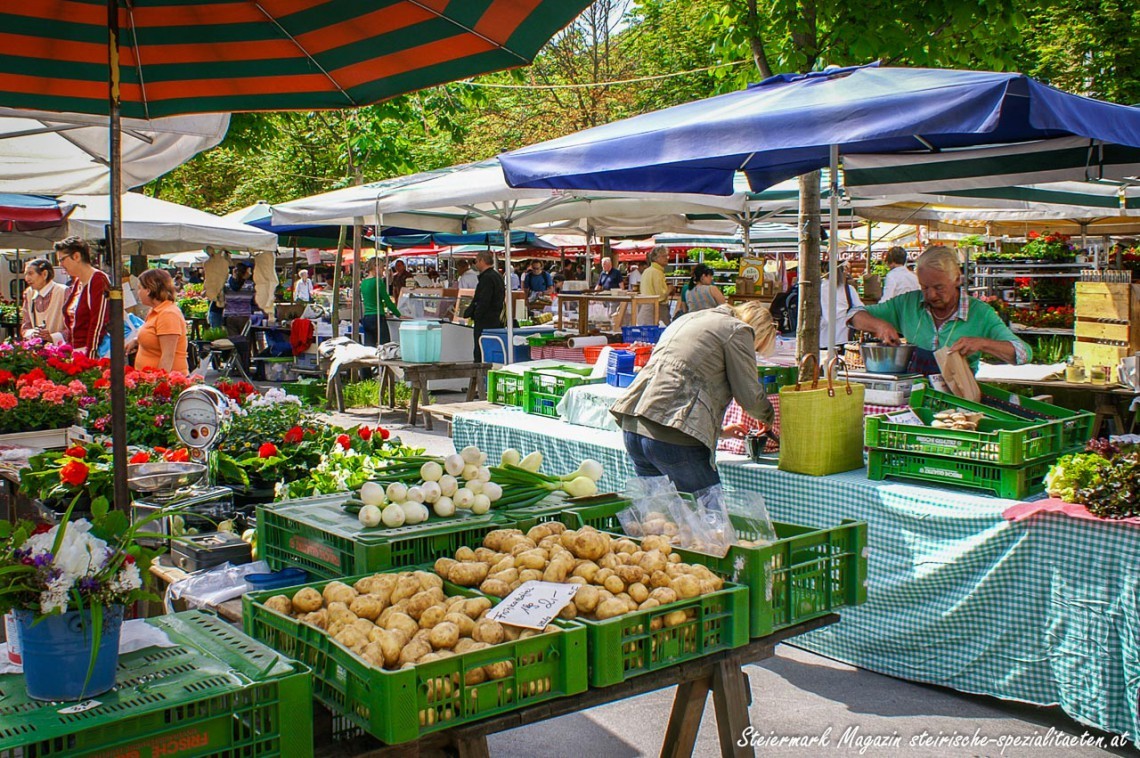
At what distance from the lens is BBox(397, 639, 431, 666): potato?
8.00 feet

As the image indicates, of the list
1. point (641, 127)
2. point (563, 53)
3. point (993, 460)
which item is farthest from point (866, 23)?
point (563, 53)

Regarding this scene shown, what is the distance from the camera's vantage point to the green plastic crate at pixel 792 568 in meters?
2.99

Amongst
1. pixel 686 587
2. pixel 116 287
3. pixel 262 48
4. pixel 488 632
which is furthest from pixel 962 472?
pixel 116 287

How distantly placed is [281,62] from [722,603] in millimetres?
2570

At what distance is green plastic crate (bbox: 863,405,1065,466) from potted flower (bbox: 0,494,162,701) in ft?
11.6

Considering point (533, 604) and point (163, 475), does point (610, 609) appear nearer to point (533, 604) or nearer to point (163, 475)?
point (533, 604)

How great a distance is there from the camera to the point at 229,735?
213 cm

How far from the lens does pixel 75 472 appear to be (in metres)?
4.29

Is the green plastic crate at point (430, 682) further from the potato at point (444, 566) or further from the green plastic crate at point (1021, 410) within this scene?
the green plastic crate at point (1021, 410)

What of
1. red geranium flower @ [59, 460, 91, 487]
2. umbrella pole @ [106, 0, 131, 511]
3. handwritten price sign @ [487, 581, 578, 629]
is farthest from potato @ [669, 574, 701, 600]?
red geranium flower @ [59, 460, 91, 487]

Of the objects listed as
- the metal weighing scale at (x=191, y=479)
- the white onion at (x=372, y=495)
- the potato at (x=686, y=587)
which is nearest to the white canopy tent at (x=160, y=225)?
the metal weighing scale at (x=191, y=479)

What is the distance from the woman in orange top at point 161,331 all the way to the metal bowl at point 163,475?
117 inches

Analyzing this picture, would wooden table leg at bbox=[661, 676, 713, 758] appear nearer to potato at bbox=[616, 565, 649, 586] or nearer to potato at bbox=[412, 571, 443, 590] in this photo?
potato at bbox=[616, 565, 649, 586]

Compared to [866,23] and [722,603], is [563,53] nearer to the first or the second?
[866,23]
